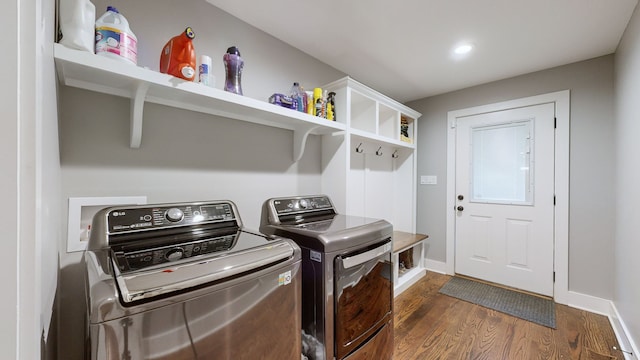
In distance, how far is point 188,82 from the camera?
1105mm

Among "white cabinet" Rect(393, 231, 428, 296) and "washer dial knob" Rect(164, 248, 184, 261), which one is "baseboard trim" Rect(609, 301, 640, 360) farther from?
"washer dial knob" Rect(164, 248, 184, 261)

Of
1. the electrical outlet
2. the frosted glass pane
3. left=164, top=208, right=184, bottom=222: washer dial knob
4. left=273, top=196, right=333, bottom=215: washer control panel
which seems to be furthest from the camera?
the electrical outlet

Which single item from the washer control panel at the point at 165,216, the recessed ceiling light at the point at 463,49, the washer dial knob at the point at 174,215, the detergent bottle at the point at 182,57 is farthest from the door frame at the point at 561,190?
the washer dial knob at the point at 174,215

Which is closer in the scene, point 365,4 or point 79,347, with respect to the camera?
point 79,347

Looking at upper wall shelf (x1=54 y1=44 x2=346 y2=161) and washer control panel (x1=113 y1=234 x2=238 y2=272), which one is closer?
washer control panel (x1=113 y1=234 x2=238 y2=272)

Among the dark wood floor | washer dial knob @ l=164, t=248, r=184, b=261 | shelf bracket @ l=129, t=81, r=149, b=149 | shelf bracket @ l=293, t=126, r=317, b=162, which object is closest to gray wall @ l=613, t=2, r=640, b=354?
the dark wood floor

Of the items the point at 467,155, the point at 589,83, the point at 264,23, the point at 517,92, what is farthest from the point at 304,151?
the point at 589,83

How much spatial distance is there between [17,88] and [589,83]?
3.47 meters

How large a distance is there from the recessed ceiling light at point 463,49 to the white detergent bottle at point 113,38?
218 centimetres

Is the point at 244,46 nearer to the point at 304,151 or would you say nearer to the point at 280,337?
the point at 304,151

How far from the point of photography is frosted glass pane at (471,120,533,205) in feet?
8.47

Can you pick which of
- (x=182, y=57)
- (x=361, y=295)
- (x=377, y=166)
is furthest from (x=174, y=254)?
(x=377, y=166)

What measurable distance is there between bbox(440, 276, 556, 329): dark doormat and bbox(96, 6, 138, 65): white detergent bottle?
3.04 metres

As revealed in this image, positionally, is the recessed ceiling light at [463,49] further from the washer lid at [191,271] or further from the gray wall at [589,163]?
the washer lid at [191,271]
